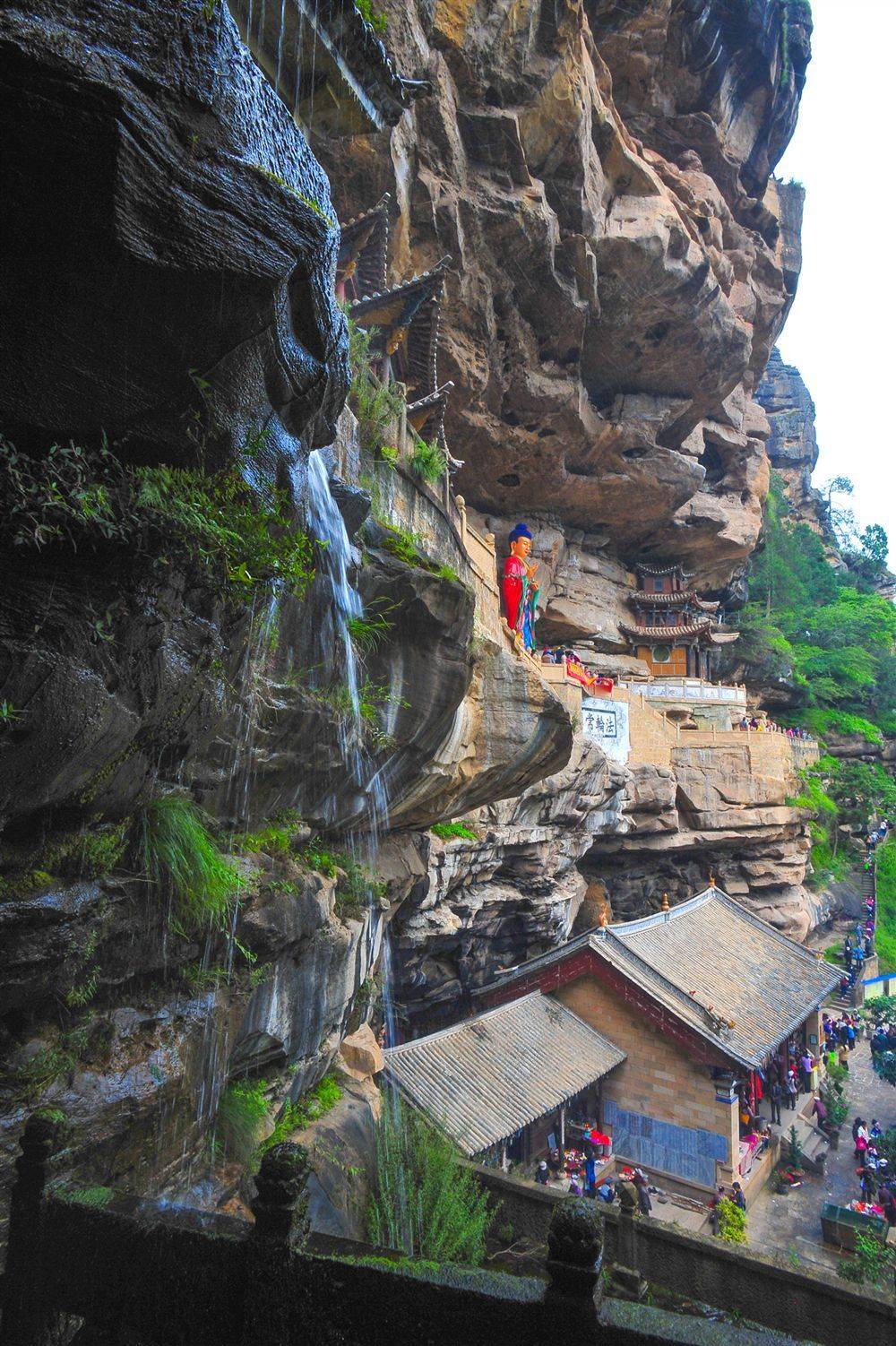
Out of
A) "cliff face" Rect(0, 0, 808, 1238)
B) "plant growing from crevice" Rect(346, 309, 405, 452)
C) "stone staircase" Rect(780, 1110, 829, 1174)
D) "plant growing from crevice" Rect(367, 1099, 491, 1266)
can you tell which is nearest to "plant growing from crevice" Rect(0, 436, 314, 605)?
"cliff face" Rect(0, 0, 808, 1238)

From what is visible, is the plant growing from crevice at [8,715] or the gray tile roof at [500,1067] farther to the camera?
the gray tile roof at [500,1067]

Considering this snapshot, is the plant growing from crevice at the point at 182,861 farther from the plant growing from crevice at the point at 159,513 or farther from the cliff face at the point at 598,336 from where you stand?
the cliff face at the point at 598,336

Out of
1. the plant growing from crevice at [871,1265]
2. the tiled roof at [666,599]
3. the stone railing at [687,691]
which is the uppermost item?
the tiled roof at [666,599]

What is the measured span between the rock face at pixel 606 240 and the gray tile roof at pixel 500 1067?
15.7 meters

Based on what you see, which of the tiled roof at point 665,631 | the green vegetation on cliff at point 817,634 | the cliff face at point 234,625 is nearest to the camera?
the cliff face at point 234,625

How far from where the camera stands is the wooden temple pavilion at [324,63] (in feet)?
22.3

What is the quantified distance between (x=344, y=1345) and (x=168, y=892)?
267 cm

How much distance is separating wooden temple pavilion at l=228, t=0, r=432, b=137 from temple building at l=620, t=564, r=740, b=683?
26.8 metres

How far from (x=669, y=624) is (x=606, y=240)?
56.0ft

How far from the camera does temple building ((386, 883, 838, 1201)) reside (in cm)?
1113

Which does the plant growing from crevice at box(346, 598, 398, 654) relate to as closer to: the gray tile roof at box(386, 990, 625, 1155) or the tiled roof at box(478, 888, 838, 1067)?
the gray tile roof at box(386, 990, 625, 1155)

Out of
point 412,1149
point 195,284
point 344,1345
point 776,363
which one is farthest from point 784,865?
point 776,363

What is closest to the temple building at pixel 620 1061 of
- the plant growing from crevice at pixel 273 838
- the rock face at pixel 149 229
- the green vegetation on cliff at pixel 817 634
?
the plant growing from crevice at pixel 273 838

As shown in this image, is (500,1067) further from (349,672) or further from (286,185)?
(286,185)
